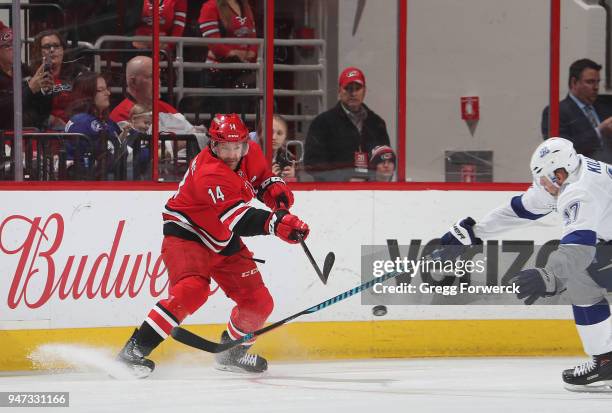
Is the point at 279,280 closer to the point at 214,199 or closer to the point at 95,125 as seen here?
the point at 214,199

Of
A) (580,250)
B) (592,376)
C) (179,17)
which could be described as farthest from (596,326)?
(179,17)

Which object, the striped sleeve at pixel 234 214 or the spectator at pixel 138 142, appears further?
the spectator at pixel 138 142

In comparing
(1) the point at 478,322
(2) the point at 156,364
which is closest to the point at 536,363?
(1) the point at 478,322

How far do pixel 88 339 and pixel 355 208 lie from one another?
153 centimetres

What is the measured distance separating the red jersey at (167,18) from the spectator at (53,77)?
382mm

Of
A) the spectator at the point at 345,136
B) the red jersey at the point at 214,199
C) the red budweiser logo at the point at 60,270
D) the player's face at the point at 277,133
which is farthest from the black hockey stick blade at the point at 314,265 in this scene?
the red budweiser logo at the point at 60,270

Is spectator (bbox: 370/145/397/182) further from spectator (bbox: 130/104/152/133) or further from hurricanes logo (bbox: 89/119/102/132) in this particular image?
hurricanes logo (bbox: 89/119/102/132)

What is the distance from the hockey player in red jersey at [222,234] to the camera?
17.8 feet

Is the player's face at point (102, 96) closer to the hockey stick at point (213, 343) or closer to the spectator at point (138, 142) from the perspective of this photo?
the spectator at point (138, 142)

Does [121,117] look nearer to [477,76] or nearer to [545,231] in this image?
[477,76]

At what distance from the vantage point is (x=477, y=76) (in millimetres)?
6570

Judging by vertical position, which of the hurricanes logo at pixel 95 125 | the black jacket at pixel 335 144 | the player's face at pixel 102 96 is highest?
the player's face at pixel 102 96

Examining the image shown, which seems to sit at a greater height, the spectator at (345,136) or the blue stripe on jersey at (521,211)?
the spectator at (345,136)

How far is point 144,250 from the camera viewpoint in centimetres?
612
